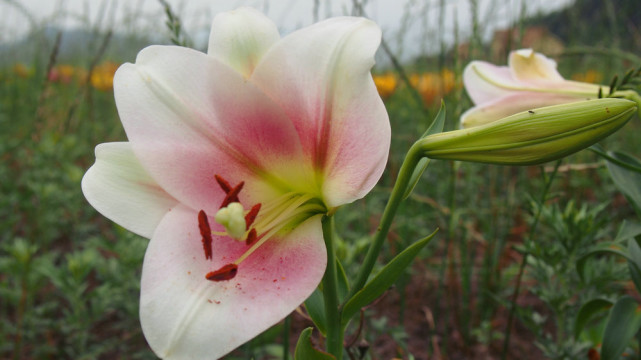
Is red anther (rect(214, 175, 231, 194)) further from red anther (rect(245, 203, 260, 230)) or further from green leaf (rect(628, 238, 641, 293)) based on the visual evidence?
green leaf (rect(628, 238, 641, 293))

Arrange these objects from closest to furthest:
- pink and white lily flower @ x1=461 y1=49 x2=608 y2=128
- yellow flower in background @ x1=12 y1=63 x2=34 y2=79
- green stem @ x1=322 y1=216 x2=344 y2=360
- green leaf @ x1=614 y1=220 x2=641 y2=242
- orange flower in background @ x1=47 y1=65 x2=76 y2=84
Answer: green stem @ x1=322 y1=216 x2=344 y2=360 → green leaf @ x1=614 y1=220 x2=641 y2=242 → pink and white lily flower @ x1=461 y1=49 x2=608 y2=128 → orange flower in background @ x1=47 y1=65 x2=76 y2=84 → yellow flower in background @ x1=12 y1=63 x2=34 y2=79

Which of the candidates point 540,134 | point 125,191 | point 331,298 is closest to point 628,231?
point 540,134

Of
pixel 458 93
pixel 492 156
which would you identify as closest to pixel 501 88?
pixel 492 156

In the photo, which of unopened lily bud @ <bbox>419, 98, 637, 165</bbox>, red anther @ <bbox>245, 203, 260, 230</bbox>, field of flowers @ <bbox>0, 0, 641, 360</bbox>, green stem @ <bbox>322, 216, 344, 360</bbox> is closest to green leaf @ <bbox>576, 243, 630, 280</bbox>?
field of flowers @ <bbox>0, 0, 641, 360</bbox>

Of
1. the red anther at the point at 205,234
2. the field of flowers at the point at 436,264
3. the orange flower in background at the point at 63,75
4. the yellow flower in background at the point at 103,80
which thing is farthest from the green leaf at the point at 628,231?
the yellow flower in background at the point at 103,80

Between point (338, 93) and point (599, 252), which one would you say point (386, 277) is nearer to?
point (338, 93)

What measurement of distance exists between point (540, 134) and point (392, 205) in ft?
0.58

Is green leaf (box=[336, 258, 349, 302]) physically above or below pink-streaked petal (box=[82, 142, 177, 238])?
below

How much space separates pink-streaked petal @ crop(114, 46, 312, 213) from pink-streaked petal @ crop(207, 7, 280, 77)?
4 centimetres

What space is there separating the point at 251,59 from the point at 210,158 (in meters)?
0.14

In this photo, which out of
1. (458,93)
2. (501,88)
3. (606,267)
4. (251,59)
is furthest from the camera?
(458,93)

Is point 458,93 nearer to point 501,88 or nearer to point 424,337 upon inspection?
point 501,88

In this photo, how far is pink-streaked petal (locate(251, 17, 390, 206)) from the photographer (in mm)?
547

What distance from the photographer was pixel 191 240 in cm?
62
